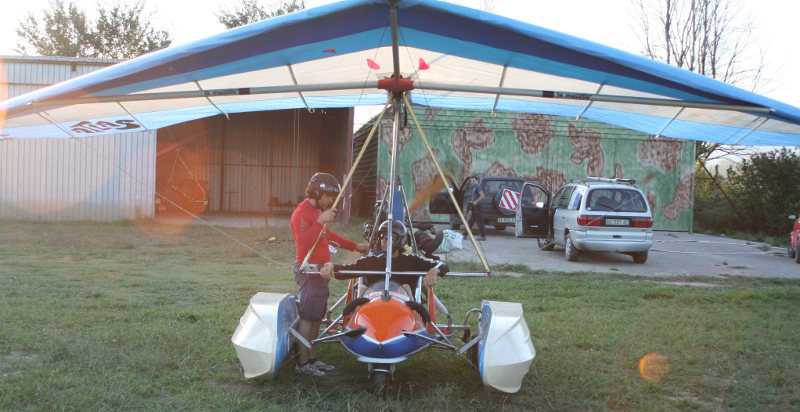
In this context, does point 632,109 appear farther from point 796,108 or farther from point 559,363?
point 559,363

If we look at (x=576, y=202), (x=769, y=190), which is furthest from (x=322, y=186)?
(x=769, y=190)

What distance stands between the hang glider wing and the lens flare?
2.33 m

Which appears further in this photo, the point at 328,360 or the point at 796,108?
the point at 328,360

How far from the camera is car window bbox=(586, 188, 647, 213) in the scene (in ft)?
42.5

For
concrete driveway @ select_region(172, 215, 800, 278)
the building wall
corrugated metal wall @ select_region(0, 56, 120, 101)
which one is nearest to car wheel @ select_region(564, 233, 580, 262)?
concrete driveway @ select_region(172, 215, 800, 278)

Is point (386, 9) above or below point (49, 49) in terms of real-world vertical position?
below

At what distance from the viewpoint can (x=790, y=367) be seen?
5.68 metres

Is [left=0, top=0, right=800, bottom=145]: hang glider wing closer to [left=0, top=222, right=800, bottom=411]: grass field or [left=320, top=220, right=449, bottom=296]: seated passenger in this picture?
[left=320, top=220, right=449, bottom=296]: seated passenger

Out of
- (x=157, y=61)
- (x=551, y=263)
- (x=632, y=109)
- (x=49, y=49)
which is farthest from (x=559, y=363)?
(x=49, y=49)

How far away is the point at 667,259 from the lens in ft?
47.5

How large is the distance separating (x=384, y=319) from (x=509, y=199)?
14.0 m

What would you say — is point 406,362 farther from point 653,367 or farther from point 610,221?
point 610,221

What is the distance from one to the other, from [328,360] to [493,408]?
5.91 feet

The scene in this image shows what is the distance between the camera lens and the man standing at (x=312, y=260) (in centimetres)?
518
